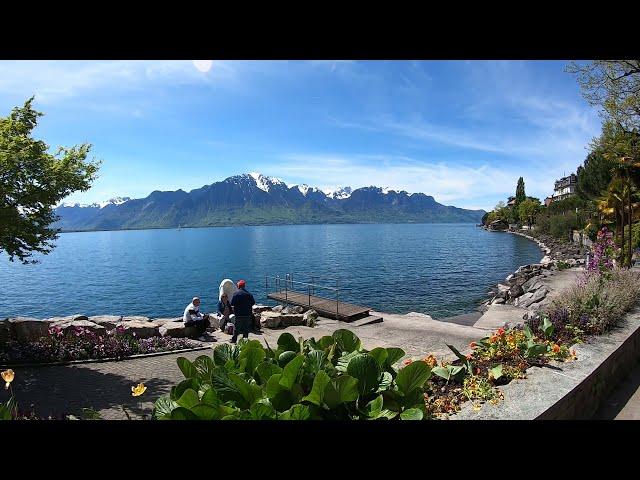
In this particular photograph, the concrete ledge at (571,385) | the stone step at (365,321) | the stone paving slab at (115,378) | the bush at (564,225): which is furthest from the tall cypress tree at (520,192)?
the concrete ledge at (571,385)

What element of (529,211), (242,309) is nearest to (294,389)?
(242,309)

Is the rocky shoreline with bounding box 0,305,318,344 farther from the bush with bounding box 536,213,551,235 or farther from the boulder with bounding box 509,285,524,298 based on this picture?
the bush with bounding box 536,213,551,235

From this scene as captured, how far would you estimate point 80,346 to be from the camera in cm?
1030

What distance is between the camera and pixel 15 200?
9.41 m

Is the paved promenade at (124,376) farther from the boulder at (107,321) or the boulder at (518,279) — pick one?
the boulder at (518,279)

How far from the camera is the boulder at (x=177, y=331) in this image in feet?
41.3

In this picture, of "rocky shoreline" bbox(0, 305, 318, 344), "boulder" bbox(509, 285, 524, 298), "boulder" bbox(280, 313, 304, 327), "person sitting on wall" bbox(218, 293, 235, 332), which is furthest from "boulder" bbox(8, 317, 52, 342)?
"boulder" bbox(509, 285, 524, 298)

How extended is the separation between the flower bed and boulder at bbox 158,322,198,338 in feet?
3.16

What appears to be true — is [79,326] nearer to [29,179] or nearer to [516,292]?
[29,179]

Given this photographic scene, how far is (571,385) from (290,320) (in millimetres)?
12114

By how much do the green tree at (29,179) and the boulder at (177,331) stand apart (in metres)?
4.14
